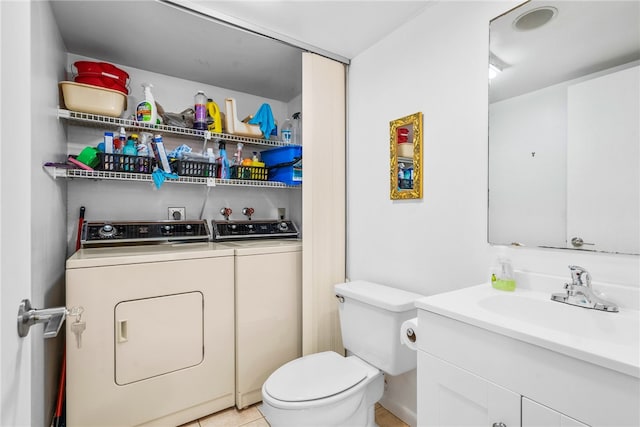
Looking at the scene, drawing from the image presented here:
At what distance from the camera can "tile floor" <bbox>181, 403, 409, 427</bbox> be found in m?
1.74

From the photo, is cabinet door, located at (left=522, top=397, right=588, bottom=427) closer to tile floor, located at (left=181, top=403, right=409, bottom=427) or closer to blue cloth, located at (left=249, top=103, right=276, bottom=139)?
tile floor, located at (left=181, top=403, right=409, bottom=427)

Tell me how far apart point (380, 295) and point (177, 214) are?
1645 mm

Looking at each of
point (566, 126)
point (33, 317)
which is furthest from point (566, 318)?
point (33, 317)

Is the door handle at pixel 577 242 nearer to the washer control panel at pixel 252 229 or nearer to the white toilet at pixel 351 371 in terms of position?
the white toilet at pixel 351 371

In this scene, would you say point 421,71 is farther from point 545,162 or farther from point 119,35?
point 119,35

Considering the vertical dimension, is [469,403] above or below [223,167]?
below

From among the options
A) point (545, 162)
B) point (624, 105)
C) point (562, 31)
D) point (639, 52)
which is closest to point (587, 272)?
point (545, 162)

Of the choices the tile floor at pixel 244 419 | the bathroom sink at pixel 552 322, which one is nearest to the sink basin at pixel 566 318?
the bathroom sink at pixel 552 322

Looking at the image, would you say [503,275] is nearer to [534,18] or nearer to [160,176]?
[534,18]

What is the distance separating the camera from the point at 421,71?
1.67 m

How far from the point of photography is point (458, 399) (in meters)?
0.97

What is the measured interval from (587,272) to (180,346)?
6.12ft

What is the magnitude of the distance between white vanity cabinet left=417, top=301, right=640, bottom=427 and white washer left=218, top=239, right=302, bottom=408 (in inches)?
43.5

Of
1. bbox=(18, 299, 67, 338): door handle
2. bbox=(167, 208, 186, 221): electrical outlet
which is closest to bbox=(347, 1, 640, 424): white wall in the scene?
bbox=(167, 208, 186, 221): electrical outlet
